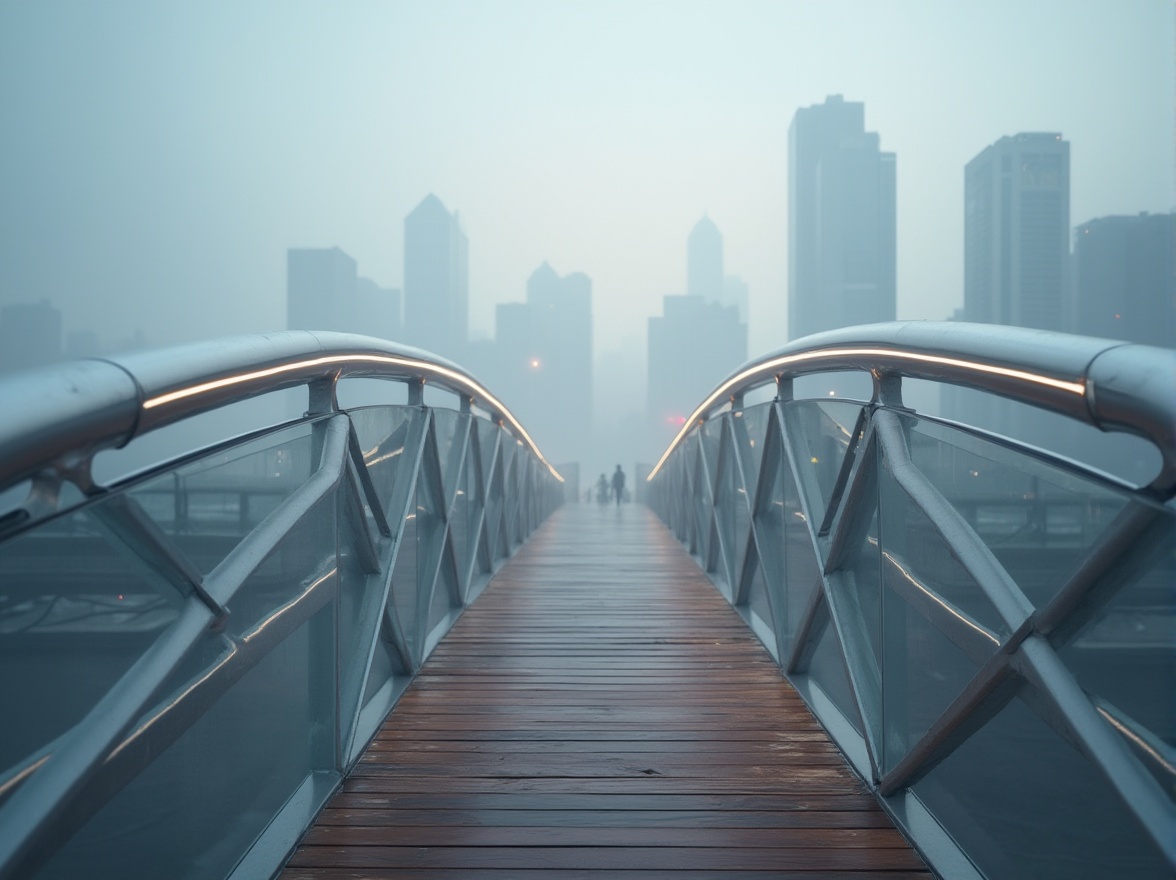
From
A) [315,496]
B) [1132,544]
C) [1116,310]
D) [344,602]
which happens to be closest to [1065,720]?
[1132,544]

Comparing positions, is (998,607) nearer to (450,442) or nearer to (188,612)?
(188,612)

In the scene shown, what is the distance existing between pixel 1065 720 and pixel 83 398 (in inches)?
62.3

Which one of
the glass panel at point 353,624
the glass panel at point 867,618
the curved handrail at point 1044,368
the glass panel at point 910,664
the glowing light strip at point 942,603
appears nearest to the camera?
the curved handrail at point 1044,368

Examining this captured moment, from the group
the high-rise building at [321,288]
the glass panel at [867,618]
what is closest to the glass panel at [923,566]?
the glass panel at [867,618]

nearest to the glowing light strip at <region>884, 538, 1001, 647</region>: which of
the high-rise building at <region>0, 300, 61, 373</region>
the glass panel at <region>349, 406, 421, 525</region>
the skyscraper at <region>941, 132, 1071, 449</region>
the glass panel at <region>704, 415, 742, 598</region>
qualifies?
the glass panel at <region>349, 406, 421, 525</region>

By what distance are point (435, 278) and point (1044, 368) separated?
6446 inches

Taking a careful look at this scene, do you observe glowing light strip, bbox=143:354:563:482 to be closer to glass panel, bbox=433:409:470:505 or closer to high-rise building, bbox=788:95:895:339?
glass panel, bbox=433:409:470:505

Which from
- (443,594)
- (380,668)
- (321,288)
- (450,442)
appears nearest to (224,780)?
(380,668)

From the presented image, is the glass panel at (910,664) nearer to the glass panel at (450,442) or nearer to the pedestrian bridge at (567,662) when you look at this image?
the pedestrian bridge at (567,662)

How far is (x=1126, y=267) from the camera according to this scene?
25094mm

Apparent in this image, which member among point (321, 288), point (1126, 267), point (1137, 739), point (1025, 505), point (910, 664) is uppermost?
point (321, 288)

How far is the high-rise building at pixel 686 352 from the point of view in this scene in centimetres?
15362

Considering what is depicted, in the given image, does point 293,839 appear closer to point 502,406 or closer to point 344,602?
point 344,602

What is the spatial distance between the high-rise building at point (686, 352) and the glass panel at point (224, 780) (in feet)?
479
